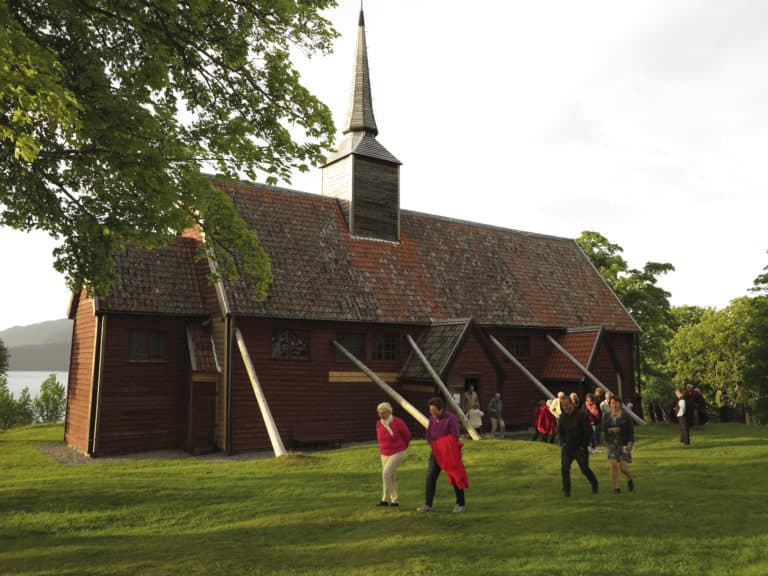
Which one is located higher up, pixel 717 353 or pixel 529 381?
pixel 717 353

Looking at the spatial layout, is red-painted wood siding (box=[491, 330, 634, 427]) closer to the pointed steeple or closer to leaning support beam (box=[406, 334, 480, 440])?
leaning support beam (box=[406, 334, 480, 440])

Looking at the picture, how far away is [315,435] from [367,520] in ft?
35.1

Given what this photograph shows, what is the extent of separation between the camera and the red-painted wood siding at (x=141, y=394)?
58.6ft

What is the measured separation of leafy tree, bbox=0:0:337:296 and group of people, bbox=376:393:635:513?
5798 millimetres

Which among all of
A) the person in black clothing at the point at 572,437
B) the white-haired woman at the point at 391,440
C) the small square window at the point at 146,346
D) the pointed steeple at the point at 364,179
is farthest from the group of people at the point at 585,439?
the pointed steeple at the point at 364,179

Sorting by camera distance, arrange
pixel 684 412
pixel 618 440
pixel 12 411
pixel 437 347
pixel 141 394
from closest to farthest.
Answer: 1. pixel 618 440
2. pixel 684 412
3. pixel 141 394
4. pixel 437 347
5. pixel 12 411

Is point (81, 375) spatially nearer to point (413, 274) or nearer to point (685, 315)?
point (413, 274)

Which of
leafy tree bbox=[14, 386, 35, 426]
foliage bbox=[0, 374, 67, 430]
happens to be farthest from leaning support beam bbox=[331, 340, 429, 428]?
leafy tree bbox=[14, 386, 35, 426]

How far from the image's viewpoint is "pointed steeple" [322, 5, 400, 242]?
2441 cm

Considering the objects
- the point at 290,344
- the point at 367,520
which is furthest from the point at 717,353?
the point at 367,520

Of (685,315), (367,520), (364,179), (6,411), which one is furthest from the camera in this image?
(685,315)

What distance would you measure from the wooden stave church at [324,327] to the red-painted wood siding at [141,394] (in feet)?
0.14

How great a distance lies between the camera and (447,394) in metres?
18.4

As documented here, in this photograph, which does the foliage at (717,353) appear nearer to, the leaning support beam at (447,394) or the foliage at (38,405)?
the leaning support beam at (447,394)
